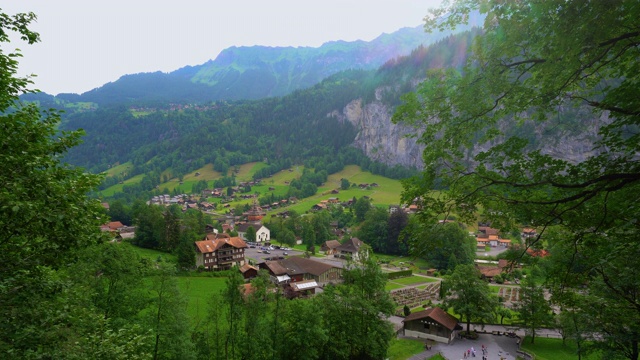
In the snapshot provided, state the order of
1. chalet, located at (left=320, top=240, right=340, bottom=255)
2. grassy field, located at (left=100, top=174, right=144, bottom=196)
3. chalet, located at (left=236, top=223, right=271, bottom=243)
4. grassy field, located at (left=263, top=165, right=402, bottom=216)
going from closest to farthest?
chalet, located at (left=320, top=240, right=340, bottom=255), chalet, located at (left=236, top=223, right=271, bottom=243), grassy field, located at (left=263, top=165, right=402, bottom=216), grassy field, located at (left=100, top=174, right=144, bottom=196)

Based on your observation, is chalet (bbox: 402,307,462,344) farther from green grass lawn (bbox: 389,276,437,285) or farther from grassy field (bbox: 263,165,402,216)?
grassy field (bbox: 263,165,402,216)

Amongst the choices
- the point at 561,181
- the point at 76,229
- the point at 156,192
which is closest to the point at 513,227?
the point at 561,181

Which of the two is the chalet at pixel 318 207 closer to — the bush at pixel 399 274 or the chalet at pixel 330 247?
the chalet at pixel 330 247

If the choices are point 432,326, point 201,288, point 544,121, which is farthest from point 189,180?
point 544,121

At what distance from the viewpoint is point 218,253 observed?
203ft

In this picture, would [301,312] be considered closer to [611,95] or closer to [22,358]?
[22,358]

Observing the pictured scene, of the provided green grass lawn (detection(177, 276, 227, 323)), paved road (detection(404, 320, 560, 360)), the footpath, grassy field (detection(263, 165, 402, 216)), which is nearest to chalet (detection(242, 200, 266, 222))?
grassy field (detection(263, 165, 402, 216))

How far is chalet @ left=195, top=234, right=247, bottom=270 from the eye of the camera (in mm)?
60469

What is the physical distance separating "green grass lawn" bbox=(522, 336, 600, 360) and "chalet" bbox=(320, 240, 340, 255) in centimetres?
4788

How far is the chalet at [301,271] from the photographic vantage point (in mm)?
54325

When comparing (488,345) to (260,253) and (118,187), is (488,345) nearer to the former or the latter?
(260,253)

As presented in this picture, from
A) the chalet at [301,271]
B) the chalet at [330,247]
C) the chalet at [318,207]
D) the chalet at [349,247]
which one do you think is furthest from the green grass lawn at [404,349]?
the chalet at [318,207]

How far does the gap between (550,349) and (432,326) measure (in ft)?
35.9

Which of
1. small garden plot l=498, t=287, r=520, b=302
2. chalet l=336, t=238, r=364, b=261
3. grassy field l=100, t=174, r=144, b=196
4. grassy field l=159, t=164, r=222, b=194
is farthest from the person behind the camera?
grassy field l=159, t=164, r=222, b=194
